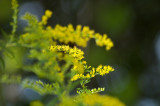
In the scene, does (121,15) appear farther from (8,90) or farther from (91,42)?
(8,90)

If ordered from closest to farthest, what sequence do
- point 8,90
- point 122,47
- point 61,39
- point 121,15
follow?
point 61,39, point 121,15, point 8,90, point 122,47

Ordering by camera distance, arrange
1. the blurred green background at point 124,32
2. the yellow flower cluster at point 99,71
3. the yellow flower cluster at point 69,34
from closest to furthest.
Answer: the yellow flower cluster at point 99,71 < the yellow flower cluster at point 69,34 < the blurred green background at point 124,32

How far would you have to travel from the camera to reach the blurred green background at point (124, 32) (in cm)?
226

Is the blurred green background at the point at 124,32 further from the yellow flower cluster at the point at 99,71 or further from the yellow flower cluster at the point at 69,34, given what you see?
the yellow flower cluster at the point at 99,71

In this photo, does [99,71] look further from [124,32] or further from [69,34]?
[124,32]

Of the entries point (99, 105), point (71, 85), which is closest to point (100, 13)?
point (71, 85)

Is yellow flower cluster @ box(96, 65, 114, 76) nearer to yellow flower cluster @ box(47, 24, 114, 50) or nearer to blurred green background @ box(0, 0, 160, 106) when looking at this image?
yellow flower cluster @ box(47, 24, 114, 50)

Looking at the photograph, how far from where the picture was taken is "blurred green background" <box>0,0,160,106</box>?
7.41 ft

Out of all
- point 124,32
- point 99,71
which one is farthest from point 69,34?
point 124,32

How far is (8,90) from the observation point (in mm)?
2451

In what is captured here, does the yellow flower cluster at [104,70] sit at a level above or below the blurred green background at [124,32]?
below

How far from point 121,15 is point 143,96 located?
783mm

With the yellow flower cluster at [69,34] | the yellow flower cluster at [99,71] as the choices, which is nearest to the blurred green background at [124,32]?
the yellow flower cluster at [69,34]

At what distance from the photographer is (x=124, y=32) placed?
2.59m
